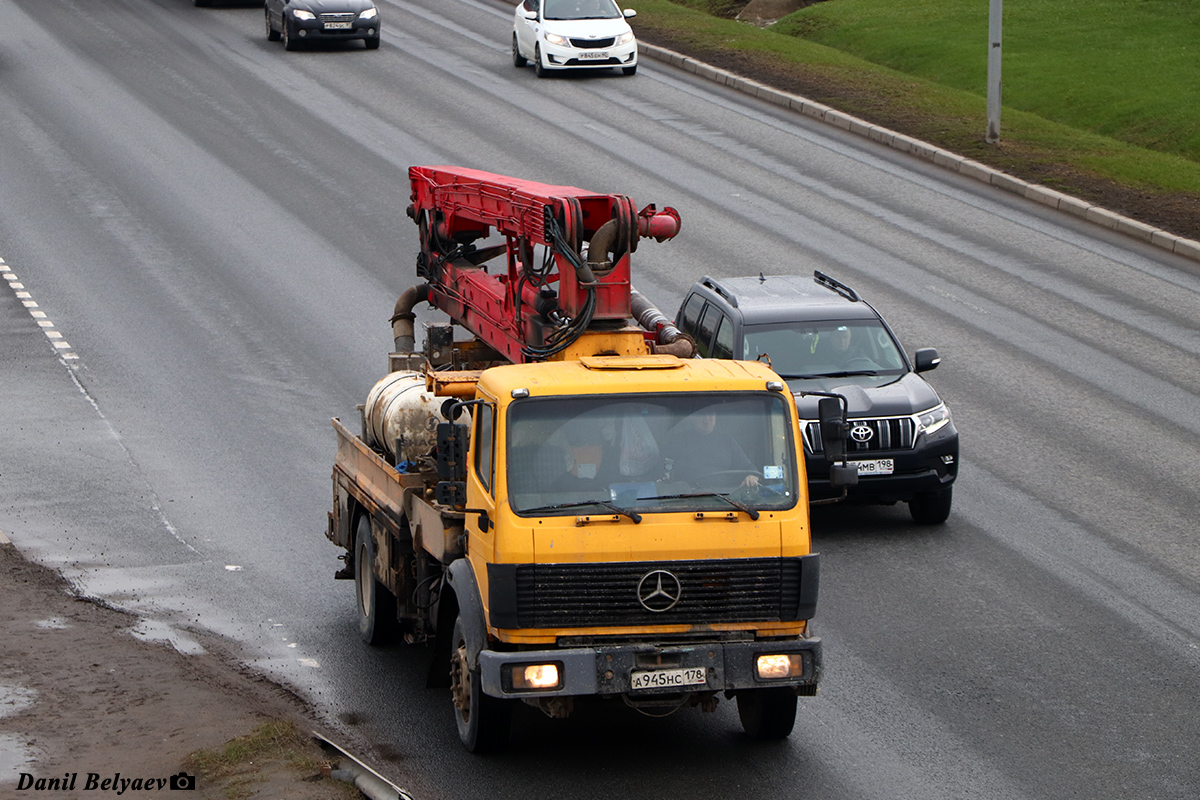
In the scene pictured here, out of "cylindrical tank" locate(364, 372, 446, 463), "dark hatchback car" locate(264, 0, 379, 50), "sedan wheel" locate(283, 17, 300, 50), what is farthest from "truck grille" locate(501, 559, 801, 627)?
"sedan wheel" locate(283, 17, 300, 50)

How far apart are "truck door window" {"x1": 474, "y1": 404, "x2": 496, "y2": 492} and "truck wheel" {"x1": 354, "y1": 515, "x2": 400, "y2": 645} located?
91.0 inches

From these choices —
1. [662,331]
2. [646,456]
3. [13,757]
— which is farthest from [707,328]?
[13,757]

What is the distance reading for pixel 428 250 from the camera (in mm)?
14000

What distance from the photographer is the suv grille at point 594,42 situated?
33.3 meters

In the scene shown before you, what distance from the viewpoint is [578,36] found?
33.3 metres

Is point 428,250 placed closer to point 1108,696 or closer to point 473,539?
point 473,539

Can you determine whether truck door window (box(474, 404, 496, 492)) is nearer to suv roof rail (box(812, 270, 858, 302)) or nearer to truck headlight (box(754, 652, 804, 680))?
truck headlight (box(754, 652, 804, 680))

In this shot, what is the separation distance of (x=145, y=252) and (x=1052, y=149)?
15.7 meters

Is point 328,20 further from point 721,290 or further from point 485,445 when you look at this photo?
point 485,445

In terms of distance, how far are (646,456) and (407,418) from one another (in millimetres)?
2618

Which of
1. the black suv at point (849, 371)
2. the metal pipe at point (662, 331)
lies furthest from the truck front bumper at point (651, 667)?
the black suv at point (849, 371)

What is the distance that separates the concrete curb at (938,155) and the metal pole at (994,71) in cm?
100

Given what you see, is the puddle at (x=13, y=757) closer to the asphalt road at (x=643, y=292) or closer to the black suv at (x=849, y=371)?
the asphalt road at (x=643, y=292)

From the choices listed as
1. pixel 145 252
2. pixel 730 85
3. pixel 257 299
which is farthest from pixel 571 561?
pixel 730 85
